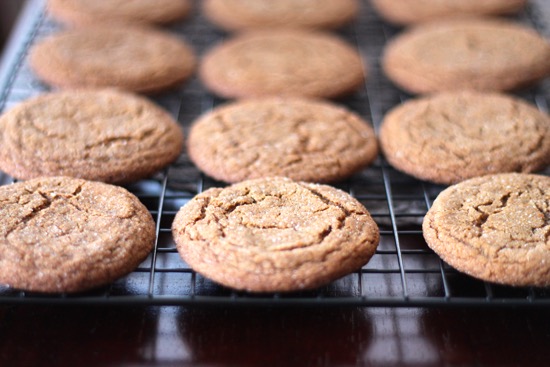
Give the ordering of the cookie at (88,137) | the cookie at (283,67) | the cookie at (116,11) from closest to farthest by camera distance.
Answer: the cookie at (88,137)
the cookie at (283,67)
the cookie at (116,11)

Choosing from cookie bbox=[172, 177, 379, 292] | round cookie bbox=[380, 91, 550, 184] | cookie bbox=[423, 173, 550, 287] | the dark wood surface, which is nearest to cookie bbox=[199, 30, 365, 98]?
round cookie bbox=[380, 91, 550, 184]

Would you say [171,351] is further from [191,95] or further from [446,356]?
[191,95]

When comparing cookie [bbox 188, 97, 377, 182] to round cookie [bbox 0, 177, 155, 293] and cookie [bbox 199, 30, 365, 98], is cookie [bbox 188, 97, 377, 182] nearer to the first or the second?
cookie [bbox 199, 30, 365, 98]

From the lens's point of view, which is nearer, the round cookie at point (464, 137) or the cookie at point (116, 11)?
the round cookie at point (464, 137)

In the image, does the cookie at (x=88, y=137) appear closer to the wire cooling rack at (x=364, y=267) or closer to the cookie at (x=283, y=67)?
the wire cooling rack at (x=364, y=267)

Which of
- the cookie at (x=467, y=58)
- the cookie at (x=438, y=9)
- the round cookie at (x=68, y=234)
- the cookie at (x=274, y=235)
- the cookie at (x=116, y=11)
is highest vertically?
the round cookie at (x=68, y=234)

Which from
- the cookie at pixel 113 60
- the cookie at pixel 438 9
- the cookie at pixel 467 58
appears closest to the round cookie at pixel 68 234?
the cookie at pixel 113 60

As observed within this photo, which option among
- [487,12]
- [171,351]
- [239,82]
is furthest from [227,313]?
[487,12]
